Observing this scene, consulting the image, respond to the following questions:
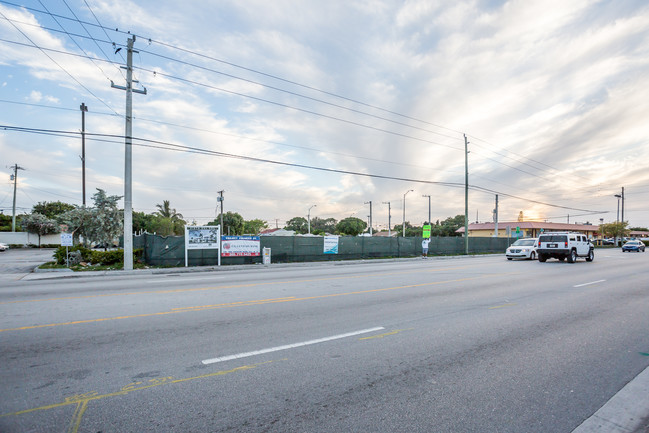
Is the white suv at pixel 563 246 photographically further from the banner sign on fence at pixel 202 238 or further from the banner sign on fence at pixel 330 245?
the banner sign on fence at pixel 202 238

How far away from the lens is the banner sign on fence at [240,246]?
66.5 ft

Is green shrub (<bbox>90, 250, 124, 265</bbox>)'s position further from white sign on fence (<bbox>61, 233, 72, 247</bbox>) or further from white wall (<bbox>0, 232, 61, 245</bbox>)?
white wall (<bbox>0, 232, 61, 245</bbox>)

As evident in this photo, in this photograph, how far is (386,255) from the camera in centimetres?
2852

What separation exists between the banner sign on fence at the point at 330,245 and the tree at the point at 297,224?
91.3 metres

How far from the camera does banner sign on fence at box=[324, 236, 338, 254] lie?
24.3 metres

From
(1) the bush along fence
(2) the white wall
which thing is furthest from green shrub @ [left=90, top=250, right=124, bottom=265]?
(2) the white wall

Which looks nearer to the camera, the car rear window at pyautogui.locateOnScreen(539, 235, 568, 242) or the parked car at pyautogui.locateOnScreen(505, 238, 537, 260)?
the car rear window at pyautogui.locateOnScreen(539, 235, 568, 242)

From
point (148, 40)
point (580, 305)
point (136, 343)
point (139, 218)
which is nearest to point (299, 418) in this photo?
point (136, 343)

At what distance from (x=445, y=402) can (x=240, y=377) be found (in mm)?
2204

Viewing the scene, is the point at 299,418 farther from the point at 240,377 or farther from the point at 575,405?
the point at 575,405

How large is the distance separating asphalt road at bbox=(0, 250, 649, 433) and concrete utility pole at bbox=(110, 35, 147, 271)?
9.32 metres

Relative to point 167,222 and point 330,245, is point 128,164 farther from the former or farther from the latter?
point 167,222

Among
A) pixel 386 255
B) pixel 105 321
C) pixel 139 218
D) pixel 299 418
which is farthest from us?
pixel 139 218

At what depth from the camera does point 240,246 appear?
20.7 metres
